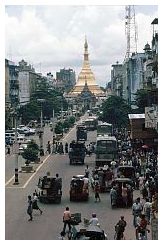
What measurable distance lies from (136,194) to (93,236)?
37.3 feet

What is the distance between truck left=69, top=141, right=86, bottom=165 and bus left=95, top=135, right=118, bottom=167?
1618 mm

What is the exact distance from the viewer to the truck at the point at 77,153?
4124 cm

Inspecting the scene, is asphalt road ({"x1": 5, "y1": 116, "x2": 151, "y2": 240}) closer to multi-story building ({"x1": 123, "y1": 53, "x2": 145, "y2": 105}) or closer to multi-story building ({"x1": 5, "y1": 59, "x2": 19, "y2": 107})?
multi-story building ({"x1": 123, "y1": 53, "x2": 145, "y2": 105})

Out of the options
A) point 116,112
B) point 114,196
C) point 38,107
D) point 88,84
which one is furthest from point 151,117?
point 88,84

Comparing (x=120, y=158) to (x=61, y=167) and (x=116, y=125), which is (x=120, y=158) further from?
(x=116, y=125)

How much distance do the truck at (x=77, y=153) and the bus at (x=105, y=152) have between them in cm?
162

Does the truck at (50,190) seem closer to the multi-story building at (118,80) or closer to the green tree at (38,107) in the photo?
the green tree at (38,107)

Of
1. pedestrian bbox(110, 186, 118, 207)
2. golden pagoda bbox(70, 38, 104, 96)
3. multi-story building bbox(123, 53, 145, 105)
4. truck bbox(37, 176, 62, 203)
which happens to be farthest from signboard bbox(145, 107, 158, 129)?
golden pagoda bbox(70, 38, 104, 96)

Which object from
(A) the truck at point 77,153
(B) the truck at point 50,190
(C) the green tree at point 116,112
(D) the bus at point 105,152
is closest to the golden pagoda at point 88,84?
(C) the green tree at point 116,112

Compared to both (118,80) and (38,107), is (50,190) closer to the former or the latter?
(38,107)

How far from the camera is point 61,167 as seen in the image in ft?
133

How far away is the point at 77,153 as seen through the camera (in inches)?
1649

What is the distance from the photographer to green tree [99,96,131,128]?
2660 inches

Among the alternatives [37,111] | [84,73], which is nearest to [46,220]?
[37,111]
